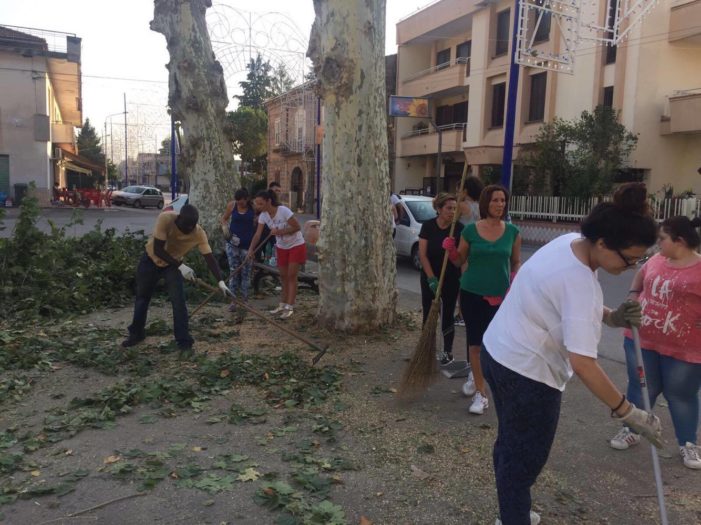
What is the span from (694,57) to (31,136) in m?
31.6

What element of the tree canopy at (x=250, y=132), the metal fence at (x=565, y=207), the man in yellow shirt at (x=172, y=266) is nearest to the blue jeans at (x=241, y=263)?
the man in yellow shirt at (x=172, y=266)

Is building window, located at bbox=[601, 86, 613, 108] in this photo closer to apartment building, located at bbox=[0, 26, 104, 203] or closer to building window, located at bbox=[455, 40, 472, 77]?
building window, located at bbox=[455, 40, 472, 77]

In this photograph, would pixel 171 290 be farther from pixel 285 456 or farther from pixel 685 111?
pixel 685 111

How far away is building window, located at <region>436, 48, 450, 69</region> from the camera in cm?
2811

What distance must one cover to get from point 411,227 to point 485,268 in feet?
28.8

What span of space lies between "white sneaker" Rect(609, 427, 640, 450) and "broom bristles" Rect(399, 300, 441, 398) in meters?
1.39

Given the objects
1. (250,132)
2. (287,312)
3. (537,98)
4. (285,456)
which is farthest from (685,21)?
Result: (250,132)

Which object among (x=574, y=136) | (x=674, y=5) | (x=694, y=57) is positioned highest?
(x=674, y=5)

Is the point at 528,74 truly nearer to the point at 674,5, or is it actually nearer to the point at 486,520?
the point at 674,5

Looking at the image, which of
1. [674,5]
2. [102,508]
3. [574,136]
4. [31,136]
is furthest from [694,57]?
[31,136]

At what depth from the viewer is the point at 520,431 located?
2.50 metres

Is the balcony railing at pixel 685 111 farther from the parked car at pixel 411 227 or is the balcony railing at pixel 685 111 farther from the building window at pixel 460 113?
the building window at pixel 460 113

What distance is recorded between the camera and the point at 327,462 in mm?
3654

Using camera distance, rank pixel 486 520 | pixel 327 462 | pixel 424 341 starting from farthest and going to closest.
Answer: pixel 424 341
pixel 327 462
pixel 486 520
